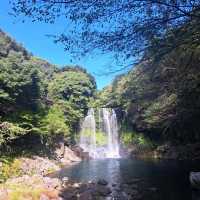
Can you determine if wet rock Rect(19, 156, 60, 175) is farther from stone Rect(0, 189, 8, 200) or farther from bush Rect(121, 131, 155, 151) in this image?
bush Rect(121, 131, 155, 151)

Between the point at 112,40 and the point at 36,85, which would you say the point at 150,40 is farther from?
the point at 36,85

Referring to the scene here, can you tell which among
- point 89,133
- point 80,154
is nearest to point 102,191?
point 80,154

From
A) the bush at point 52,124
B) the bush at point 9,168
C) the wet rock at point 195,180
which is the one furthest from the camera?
the bush at point 52,124

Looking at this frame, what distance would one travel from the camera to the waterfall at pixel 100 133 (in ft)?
152

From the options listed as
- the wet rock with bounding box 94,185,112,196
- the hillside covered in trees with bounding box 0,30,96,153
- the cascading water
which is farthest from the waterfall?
the wet rock with bounding box 94,185,112,196

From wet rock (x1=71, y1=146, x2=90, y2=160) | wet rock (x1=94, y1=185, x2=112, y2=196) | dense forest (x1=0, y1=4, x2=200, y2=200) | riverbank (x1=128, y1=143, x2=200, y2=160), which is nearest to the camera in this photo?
dense forest (x1=0, y1=4, x2=200, y2=200)

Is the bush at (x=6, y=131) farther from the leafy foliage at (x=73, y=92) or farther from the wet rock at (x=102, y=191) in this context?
the leafy foliage at (x=73, y=92)

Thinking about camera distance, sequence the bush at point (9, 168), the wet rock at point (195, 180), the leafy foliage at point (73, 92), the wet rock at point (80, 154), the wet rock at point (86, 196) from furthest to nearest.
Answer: the leafy foliage at point (73, 92) → the wet rock at point (80, 154) → the bush at point (9, 168) → the wet rock at point (86, 196) → the wet rock at point (195, 180)

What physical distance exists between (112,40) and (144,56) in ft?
2.77

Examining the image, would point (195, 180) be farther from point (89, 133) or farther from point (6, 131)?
point (89, 133)

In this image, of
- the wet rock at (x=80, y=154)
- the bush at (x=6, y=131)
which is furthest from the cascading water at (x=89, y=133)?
the bush at (x=6, y=131)

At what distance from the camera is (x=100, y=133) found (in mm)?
49125

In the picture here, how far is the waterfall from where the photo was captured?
46.3 metres

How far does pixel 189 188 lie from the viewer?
16125mm
